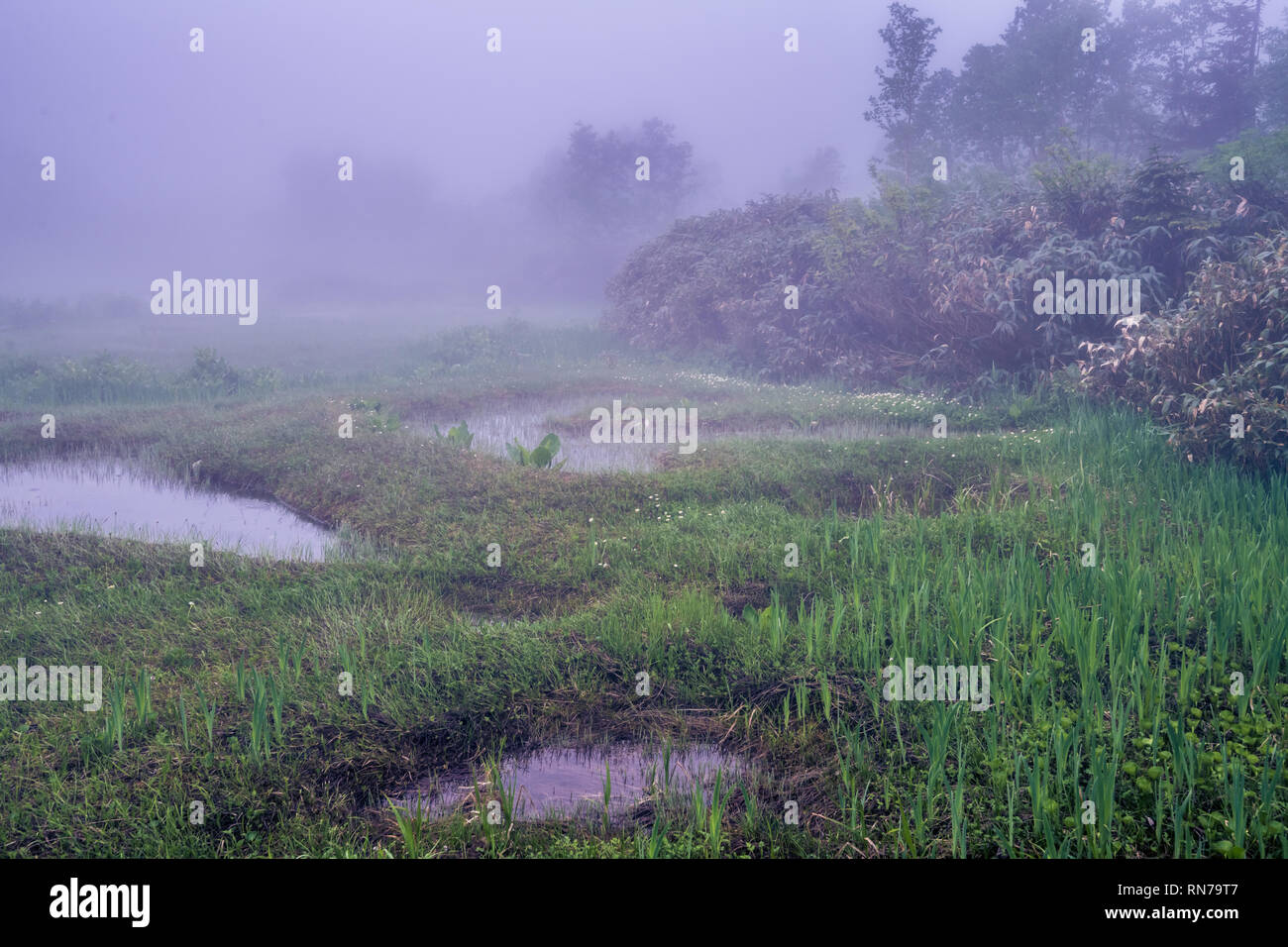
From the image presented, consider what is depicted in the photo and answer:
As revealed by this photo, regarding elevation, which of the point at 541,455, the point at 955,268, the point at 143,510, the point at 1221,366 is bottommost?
the point at 143,510

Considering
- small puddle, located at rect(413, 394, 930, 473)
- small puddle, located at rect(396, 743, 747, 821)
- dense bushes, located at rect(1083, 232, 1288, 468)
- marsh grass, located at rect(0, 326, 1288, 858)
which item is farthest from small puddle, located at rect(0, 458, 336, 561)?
dense bushes, located at rect(1083, 232, 1288, 468)

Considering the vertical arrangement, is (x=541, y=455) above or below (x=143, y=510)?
above

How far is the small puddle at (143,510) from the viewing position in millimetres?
6977

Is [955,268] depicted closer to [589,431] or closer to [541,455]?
[589,431]

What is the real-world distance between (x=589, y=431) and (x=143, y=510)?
5624 millimetres

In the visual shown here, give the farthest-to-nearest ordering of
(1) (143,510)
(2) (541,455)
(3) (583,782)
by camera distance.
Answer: (2) (541,455) → (1) (143,510) → (3) (583,782)

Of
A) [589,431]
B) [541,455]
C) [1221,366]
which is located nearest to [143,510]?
[541,455]

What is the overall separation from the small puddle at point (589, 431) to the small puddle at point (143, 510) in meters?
2.60

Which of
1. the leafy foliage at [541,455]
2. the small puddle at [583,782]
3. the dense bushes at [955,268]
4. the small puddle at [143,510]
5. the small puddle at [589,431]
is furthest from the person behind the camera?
the dense bushes at [955,268]

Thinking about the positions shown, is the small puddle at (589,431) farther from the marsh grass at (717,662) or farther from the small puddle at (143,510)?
the small puddle at (143,510)

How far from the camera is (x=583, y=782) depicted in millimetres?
3686

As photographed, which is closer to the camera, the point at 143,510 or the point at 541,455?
the point at 143,510

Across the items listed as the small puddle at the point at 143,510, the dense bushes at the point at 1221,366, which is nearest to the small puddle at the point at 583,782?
the small puddle at the point at 143,510
